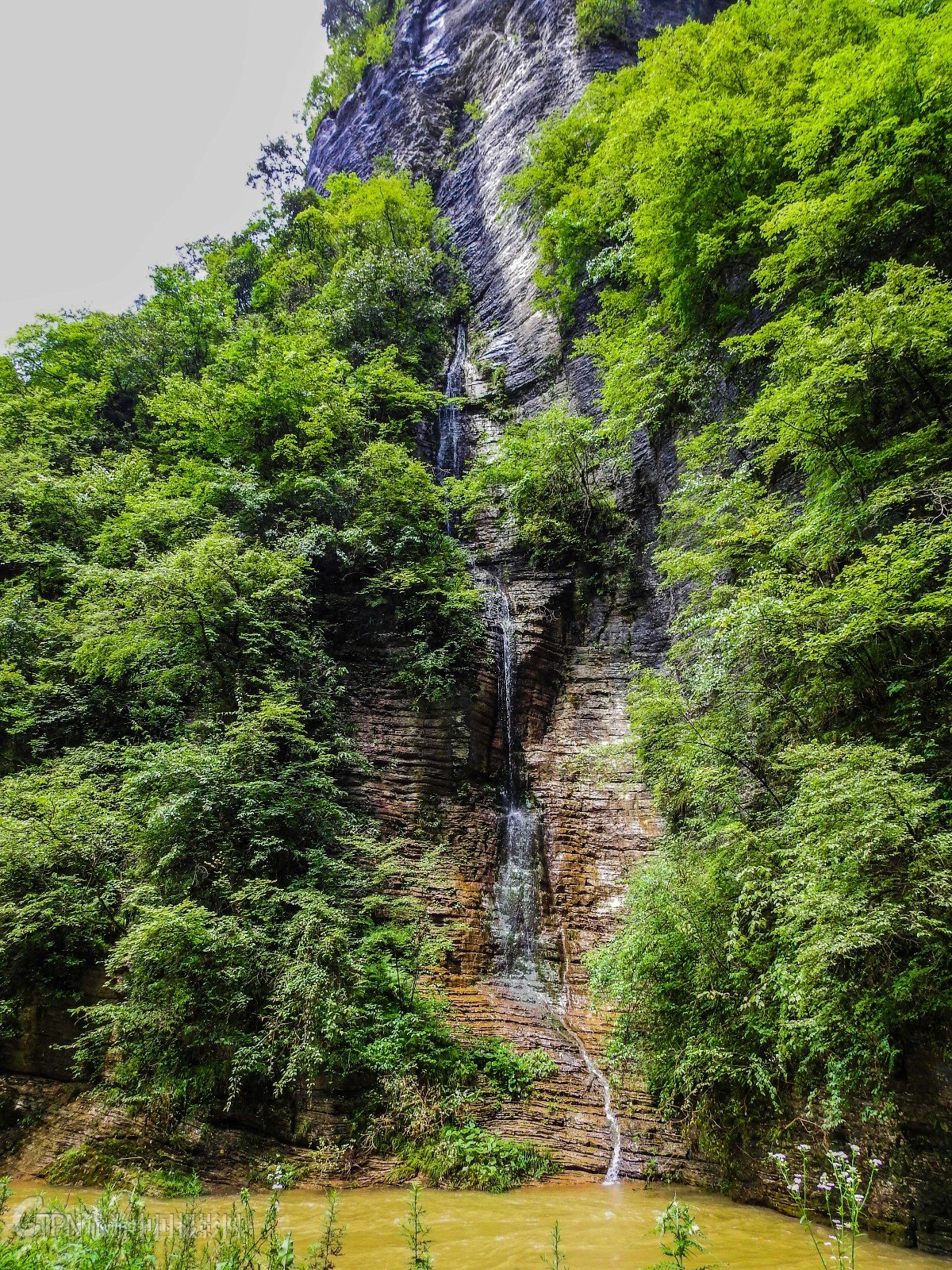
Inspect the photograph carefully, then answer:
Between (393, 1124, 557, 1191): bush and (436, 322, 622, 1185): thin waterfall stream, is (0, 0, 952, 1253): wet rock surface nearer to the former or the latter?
(436, 322, 622, 1185): thin waterfall stream

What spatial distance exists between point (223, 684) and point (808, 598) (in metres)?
8.96

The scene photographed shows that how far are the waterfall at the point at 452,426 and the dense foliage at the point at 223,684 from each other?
108 cm

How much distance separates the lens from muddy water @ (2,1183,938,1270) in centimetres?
460

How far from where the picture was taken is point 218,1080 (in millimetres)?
7551

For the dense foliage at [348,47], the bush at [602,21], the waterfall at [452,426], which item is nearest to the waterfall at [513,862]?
the waterfall at [452,426]

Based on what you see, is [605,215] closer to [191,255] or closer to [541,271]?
[541,271]

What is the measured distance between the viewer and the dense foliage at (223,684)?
299 inches

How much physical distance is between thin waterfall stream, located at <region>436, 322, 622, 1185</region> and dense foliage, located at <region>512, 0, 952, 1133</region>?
240 cm

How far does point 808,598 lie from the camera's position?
20.2 feet

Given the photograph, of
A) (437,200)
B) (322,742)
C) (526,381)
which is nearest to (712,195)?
(526,381)

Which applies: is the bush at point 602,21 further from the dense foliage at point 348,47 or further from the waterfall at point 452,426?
the dense foliage at point 348,47

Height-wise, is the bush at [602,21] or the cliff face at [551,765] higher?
the bush at [602,21]

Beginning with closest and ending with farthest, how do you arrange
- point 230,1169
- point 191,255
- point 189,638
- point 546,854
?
point 230,1169 → point 189,638 → point 546,854 → point 191,255

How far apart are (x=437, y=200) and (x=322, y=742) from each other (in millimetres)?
26831
